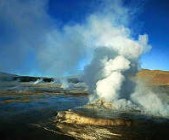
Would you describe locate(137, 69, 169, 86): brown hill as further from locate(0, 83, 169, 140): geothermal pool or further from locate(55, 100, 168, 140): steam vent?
locate(0, 83, 169, 140): geothermal pool

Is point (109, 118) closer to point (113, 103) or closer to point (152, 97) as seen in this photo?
point (113, 103)

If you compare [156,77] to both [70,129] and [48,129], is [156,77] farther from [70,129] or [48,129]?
[48,129]

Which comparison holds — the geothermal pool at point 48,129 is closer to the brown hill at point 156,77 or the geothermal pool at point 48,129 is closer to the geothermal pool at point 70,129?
the geothermal pool at point 70,129

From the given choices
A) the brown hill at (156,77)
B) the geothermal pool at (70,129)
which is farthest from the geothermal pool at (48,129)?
the brown hill at (156,77)

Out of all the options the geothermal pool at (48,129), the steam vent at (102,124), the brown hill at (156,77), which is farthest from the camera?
the brown hill at (156,77)

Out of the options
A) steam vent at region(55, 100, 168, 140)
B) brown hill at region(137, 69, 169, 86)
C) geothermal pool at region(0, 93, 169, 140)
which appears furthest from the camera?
brown hill at region(137, 69, 169, 86)

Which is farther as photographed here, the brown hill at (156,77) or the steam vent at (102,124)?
the brown hill at (156,77)

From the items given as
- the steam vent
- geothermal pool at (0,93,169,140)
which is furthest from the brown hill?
geothermal pool at (0,93,169,140)

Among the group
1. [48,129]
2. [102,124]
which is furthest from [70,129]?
[102,124]

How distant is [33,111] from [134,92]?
10032mm

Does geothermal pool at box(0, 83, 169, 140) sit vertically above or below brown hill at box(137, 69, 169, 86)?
below

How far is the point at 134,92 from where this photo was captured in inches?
1091

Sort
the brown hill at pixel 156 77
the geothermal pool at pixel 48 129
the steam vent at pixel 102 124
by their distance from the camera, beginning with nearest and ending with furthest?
the geothermal pool at pixel 48 129 → the steam vent at pixel 102 124 → the brown hill at pixel 156 77

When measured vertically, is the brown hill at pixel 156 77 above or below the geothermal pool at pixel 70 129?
above
